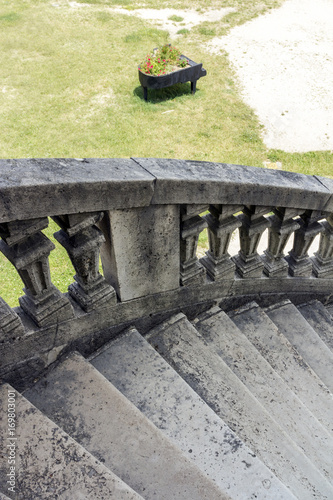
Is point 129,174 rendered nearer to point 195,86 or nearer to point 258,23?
point 195,86

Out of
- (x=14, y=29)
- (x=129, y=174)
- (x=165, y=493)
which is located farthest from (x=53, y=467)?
(x=14, y=29)

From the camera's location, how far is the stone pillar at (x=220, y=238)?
119 inches

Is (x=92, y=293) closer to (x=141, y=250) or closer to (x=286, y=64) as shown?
(x=141, y=250)

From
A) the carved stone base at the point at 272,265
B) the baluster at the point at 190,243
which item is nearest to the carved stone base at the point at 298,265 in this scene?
the carved stone base at the point at 272,265

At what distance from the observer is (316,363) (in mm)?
3703

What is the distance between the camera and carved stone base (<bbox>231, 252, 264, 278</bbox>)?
3.60m

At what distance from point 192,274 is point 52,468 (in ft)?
5.39

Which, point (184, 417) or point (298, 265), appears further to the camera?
point (298, 265)

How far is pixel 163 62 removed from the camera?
10.8 metres

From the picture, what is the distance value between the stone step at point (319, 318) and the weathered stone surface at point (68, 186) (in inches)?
99.0

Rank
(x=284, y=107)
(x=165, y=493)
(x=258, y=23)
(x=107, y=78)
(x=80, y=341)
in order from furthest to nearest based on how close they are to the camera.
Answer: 1. (x=258, y=23)
2. (x=107, y=78)
3. (x=284, y=107)
4. (x=80, y=341)
5. (x=165, y=493)

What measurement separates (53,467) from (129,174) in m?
1.66

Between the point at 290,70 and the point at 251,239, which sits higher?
the point at 251,239

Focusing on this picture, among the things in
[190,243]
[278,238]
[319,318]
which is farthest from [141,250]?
[319,318]
